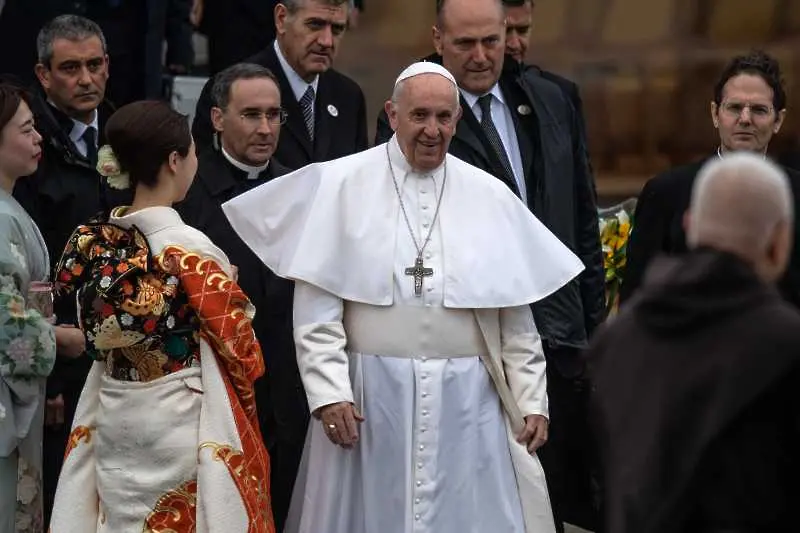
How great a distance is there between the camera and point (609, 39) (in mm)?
9945

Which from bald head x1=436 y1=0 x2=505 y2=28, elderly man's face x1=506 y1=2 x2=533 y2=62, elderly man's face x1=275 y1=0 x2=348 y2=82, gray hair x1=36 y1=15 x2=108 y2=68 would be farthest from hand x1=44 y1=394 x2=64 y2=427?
elderly man's face x1=506 y1=2 x2=533 y2=62

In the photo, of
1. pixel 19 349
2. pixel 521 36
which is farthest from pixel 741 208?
pixel 521 36

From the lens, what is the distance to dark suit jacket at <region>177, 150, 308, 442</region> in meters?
7.02

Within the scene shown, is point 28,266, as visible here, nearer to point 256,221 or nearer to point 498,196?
point 256,221

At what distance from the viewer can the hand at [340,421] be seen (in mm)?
6090

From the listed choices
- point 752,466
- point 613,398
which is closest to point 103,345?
point 613,398

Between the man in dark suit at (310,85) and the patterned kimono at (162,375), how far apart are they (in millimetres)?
1681

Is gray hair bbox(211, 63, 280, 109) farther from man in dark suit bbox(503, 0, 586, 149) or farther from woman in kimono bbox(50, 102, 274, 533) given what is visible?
man in dark suit bbox(503, 0, 586, 149)

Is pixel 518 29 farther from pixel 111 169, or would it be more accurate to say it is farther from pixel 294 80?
pixel 111 169

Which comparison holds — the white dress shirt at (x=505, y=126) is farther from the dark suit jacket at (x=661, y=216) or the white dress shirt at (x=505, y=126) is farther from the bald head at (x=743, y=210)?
the bald head at (x=743, y=210)

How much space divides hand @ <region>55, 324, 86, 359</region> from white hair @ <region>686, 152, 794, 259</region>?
3.04 meters

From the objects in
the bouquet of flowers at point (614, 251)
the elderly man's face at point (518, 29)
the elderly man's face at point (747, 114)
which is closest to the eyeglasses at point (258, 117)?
the elderly man's face at point (518, 29)

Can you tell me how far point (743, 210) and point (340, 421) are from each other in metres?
2.22

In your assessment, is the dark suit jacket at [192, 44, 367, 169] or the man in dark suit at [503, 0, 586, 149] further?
the man in dark suit at [503, 0, 586, 149]
